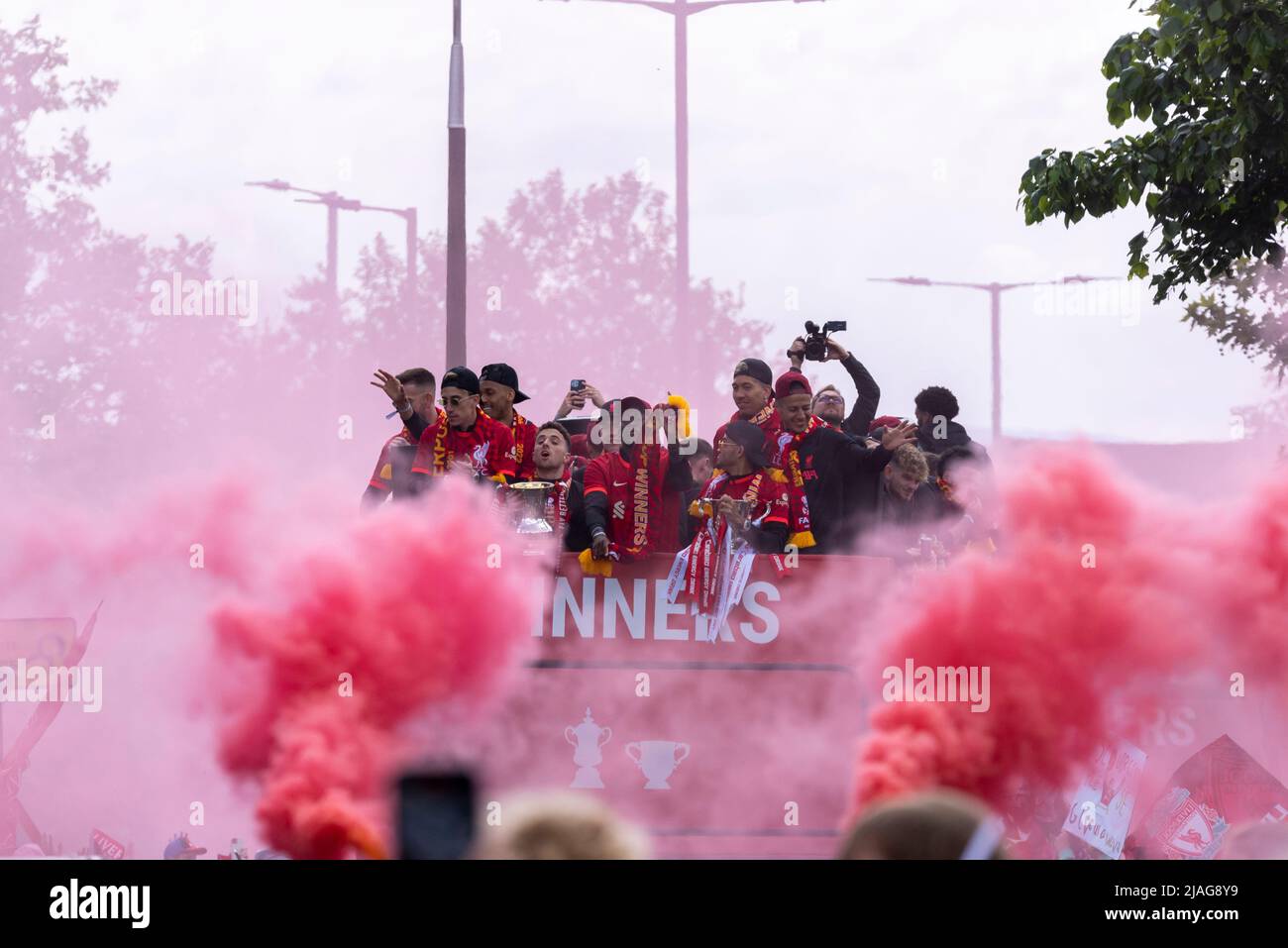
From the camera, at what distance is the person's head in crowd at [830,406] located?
31.3 ft

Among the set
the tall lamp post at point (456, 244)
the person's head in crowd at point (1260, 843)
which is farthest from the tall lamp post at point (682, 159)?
the person's head in crowd at point (1260, 843)

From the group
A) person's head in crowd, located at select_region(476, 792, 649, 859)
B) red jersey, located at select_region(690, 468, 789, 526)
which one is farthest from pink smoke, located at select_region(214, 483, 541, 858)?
person's head in crowd, located at select_region(476, 792, 649, 859)

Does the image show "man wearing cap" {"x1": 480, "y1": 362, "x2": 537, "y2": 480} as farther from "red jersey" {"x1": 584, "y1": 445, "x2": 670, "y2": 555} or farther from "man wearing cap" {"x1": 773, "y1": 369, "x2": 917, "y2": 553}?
"man wearing cap" {"x1": 773, "y1": 369, "x2": 917, "y2": 553}

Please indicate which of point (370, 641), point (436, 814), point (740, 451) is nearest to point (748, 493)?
point (740, 451)

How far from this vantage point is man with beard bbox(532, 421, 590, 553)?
27.4ft

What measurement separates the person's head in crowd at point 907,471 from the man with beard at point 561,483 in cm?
158

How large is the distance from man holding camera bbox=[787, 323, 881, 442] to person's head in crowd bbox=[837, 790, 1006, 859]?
6.39 meters

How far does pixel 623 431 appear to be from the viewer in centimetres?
850

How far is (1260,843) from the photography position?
4.28 m

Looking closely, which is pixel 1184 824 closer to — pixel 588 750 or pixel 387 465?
pixel 588 750

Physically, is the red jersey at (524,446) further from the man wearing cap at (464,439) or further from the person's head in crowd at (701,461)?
the person's head in crowd at (701,461)

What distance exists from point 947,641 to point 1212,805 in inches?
57.3
